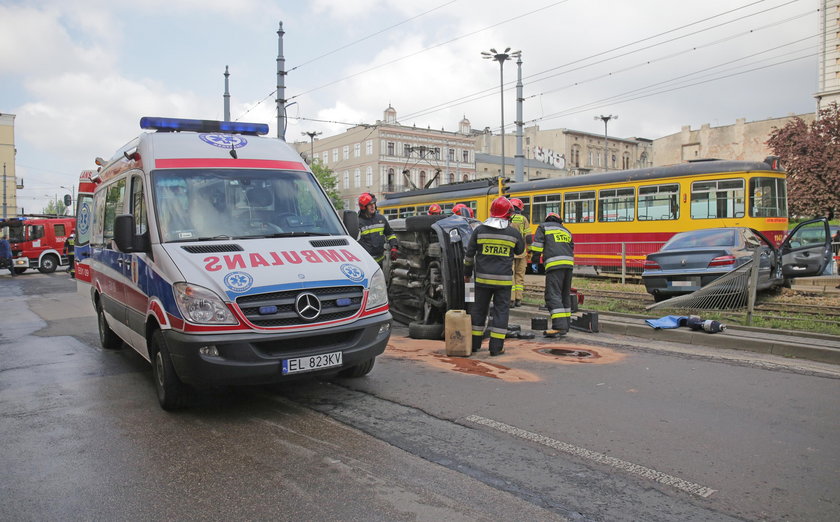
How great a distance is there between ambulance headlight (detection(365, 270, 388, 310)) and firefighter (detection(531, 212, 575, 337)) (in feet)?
12.8

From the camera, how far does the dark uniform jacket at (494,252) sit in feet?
24.0

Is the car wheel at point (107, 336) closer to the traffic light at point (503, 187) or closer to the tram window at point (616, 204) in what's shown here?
the tram window at point (616, 204)

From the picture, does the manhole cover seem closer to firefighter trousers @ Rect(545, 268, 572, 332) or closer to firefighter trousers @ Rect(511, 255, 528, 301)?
firefighter trousers @ Rect(545, 268, 572, 332)

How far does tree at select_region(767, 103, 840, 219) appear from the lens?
29.8 m

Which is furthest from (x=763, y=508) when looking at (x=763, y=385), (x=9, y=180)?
(x=9, y=180)

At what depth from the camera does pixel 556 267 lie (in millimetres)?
8859

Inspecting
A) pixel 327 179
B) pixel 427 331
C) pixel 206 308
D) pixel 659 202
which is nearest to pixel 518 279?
pixel 427 331

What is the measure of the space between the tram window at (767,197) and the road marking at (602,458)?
14051 millimetres

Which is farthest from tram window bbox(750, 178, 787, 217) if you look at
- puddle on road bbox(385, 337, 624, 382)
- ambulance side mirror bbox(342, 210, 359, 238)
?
ambulance side mirror bbox(342, 210, 359, 238)

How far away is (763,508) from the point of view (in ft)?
11.1

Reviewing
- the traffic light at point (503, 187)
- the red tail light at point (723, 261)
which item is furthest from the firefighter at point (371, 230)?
the traffic light at point (503, 187)

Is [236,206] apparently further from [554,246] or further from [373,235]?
[554,246]

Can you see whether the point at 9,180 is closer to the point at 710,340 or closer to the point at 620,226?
the point at 620,226

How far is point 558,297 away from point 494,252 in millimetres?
1983
